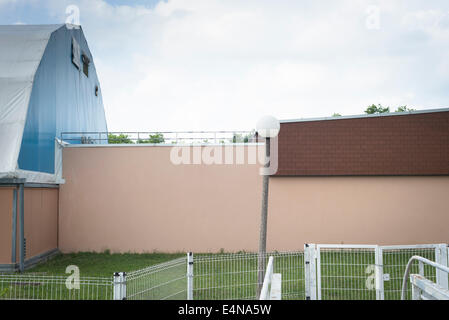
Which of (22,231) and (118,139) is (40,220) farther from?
(118,139)

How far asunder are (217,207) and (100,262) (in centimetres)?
370

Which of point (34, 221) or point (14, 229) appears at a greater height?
point (34, 221)

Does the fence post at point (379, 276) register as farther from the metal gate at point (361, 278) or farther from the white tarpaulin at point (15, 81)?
the white tarpaulin at point (15, 81)

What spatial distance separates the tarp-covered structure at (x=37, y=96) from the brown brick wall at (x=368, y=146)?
22.2 feet

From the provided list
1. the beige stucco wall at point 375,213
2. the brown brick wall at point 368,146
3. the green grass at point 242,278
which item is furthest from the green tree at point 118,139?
the beige stucco wall at point 375,213

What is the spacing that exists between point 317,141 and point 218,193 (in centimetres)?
336

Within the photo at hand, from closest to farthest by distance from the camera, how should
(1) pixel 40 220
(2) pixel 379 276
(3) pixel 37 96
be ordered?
(2) pixel 379 276 → (3) pixel 37 96 → (1) pixel 40 220

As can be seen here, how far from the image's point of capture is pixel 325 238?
12.3 meters

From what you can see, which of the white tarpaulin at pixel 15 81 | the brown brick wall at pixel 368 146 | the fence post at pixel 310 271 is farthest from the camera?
the brown brick wall at pixel 368 146

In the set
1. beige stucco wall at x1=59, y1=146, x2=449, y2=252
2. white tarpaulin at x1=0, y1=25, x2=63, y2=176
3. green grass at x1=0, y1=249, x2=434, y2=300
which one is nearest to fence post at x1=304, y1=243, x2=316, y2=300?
green grass at x1=0, y1=249, x2=434, y2=300

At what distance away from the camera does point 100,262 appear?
35.9 feet

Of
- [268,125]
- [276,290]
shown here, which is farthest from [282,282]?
[268,125]

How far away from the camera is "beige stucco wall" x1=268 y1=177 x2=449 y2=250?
12.2 metres

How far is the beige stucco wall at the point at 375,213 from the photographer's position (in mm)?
12242
